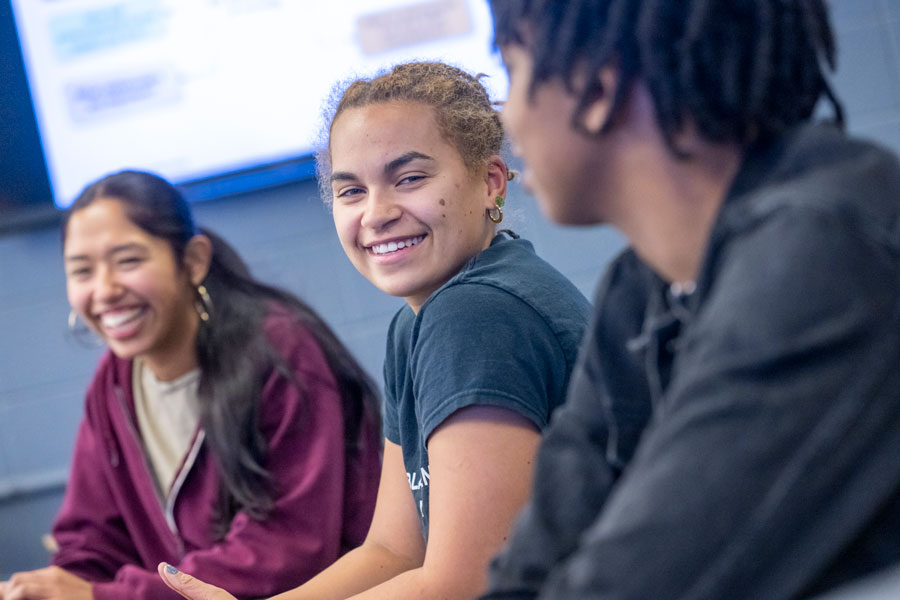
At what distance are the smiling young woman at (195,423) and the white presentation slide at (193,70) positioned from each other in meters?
0.54

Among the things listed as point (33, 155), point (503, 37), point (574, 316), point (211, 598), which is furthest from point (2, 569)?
point (503, 37)

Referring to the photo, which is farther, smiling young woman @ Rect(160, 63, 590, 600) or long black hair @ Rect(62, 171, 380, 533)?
long black hair @ Rect(62, 171, 380, 533)

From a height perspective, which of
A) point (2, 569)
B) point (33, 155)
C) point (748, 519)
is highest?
point (748, 519)

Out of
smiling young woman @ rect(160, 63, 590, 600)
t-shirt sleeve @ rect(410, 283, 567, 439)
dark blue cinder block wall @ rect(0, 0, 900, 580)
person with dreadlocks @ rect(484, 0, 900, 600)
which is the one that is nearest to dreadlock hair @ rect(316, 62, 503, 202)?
smiling young woman @ rect(160, 63, 590, 600)

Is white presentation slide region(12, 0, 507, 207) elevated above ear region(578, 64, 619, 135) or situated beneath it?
situated beneath

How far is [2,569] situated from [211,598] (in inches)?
68.6

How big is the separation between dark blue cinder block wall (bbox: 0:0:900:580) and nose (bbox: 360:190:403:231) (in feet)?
3.77

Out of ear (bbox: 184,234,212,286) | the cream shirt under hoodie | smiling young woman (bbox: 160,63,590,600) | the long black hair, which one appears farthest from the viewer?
ear (bbox: 184,234,212,286)

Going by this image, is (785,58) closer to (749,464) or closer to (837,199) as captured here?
(837,199)

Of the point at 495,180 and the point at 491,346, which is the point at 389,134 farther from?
the point at 491,346

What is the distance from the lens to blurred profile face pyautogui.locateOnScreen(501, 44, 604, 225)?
0.53 metres

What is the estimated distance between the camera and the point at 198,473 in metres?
1.61

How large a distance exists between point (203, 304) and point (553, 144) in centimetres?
136

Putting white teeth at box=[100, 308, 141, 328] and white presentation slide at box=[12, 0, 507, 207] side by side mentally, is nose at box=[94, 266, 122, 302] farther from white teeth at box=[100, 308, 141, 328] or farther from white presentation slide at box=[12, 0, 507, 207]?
white presentation slide at box=[12, 0, 507, 207]
